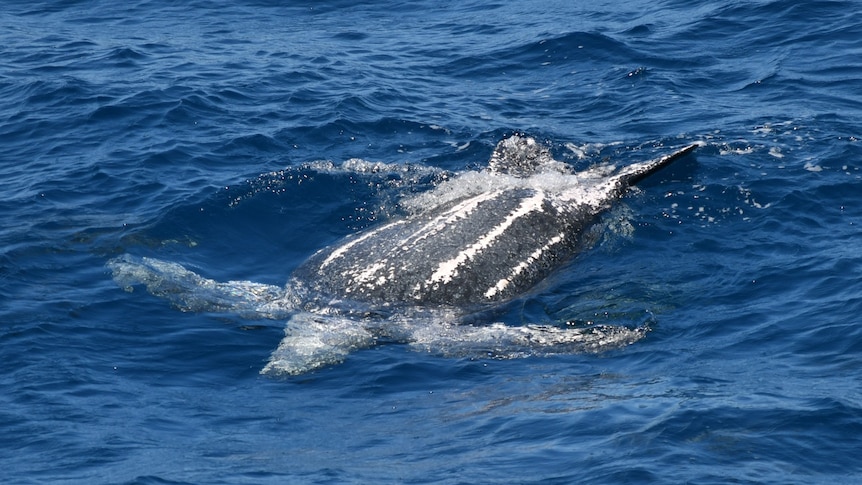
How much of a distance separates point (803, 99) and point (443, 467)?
12.4 meters

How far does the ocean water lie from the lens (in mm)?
10305

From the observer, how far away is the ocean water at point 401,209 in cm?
1030

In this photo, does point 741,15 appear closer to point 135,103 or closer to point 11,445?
point 135,103

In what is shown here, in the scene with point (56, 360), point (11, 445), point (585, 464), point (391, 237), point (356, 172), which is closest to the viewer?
point (585, 464)

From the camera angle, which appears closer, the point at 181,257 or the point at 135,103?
the point at 181,257

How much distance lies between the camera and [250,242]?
15.9m

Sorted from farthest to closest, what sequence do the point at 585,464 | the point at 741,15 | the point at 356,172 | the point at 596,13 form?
the point at 596,13
the point at 741,15
the point at 356,172
the point at 585,464

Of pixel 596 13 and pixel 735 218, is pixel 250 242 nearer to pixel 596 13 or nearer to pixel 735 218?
pixel 735 218

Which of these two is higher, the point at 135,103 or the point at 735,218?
the point at 135,103

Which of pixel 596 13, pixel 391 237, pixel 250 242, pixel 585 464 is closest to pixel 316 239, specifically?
pixel 250 242

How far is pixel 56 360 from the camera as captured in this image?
488 inches

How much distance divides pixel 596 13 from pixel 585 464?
18.0 m

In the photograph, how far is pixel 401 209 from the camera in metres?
16.2

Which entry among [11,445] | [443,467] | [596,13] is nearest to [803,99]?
[596,13]
